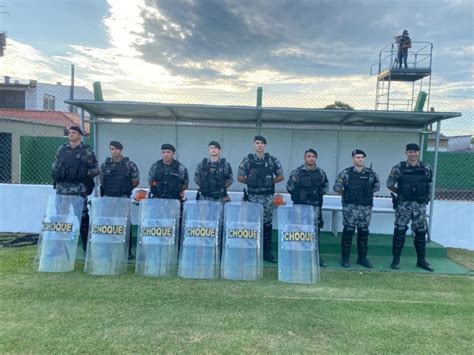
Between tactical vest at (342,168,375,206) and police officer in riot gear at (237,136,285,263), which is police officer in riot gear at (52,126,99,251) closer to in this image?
police officer in riot gear at (237,136,285,263)

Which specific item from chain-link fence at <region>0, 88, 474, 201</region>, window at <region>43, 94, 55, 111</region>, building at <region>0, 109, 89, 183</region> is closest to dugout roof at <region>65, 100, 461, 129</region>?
chain-link fence at <region>0, 88, 474, 201</region>

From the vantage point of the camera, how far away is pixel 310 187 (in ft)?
16.8

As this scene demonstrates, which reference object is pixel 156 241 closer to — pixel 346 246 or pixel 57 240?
pixel 57 240

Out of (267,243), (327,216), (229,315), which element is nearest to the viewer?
(229,315)

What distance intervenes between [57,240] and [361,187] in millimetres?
4161

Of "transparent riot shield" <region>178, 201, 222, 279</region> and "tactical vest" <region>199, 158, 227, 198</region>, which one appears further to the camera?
"tactical vest" <region>199, 158, 227, 198</region>

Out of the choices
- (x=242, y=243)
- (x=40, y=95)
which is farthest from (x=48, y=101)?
(x=242, y=243)

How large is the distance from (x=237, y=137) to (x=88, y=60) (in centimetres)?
416

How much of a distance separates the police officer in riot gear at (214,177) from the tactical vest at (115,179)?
3.51 ft

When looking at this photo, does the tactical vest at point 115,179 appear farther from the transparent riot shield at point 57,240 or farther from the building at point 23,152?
the building at point 23,152

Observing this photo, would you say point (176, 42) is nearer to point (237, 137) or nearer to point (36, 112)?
point (237, 137)

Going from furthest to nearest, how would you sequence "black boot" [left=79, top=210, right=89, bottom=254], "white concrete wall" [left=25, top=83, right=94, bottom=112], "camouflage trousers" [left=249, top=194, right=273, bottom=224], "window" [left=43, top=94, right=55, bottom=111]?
"window" [left=43, top=94, right=55, bottom=111] → "white concrete wall" [left=25, top=83, right=94, bottom=112] → "camouflage trousers" [left=249, top=194, right=273, bottom=224] → "black boot" [left=79, top=210, right=89, bottom=254]

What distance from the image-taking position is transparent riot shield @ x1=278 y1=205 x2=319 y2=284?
170 inches

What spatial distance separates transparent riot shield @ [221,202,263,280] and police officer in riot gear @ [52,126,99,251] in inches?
82.8
